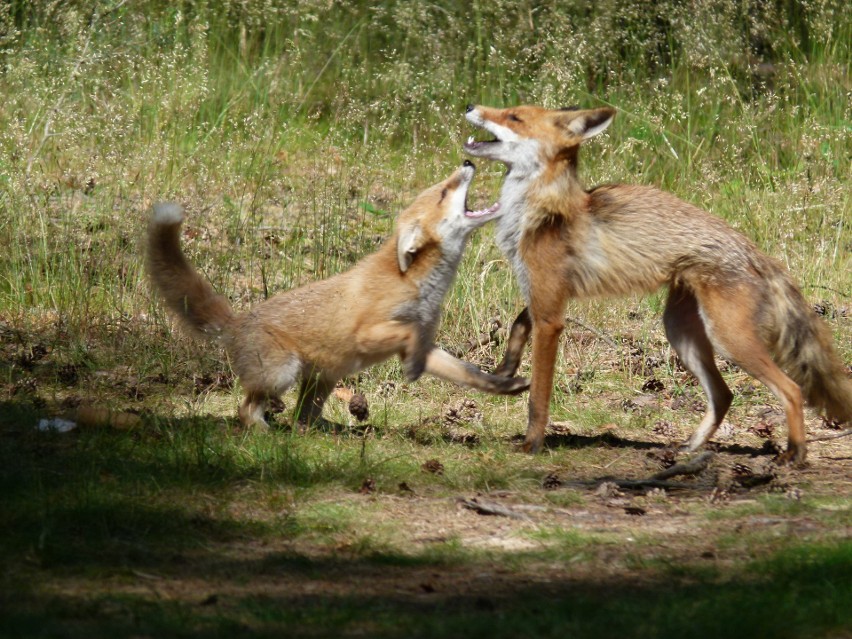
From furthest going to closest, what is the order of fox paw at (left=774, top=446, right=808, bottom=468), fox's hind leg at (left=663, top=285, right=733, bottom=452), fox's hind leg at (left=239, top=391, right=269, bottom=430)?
1. fox's hind leg at (left=663, top=285, right=733, bottom=452)
2. fox's hind leg at (left=239, top=391, right=269, bottom=430)
3. fox paw at (left=774, top=446, right=808, bottom=468)

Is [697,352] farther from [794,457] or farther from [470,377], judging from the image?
[470,377]

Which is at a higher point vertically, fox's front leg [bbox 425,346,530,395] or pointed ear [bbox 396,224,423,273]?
pointed ear [bbox 396,224,423,273]

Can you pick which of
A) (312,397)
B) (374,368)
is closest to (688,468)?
(312,397)

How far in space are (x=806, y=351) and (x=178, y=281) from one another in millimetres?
3570

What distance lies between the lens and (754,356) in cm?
561

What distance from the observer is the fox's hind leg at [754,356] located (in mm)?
5613

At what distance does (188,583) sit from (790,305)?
12.4ft

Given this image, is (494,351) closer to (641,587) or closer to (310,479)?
(310,479)

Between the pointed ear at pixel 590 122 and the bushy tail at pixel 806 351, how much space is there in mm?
1307

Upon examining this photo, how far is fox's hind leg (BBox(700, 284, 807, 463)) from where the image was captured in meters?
5.61

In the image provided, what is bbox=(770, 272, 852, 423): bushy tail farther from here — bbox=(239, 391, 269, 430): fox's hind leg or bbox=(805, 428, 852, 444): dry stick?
bbox=(239, 391, 269, 430): fox's hind leg

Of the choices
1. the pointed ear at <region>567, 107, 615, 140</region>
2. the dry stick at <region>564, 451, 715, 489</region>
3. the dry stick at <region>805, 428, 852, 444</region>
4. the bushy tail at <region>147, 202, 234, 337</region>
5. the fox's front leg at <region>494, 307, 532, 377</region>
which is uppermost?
the pointed ear at <region>567, 107, 615, 140</region>

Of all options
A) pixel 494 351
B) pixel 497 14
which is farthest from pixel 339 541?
pixel 497 14

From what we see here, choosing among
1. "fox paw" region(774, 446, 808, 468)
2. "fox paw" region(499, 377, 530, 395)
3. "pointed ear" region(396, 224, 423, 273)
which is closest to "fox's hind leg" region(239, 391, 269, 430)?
"pointed ear" region(396, 224, 423, 273)
